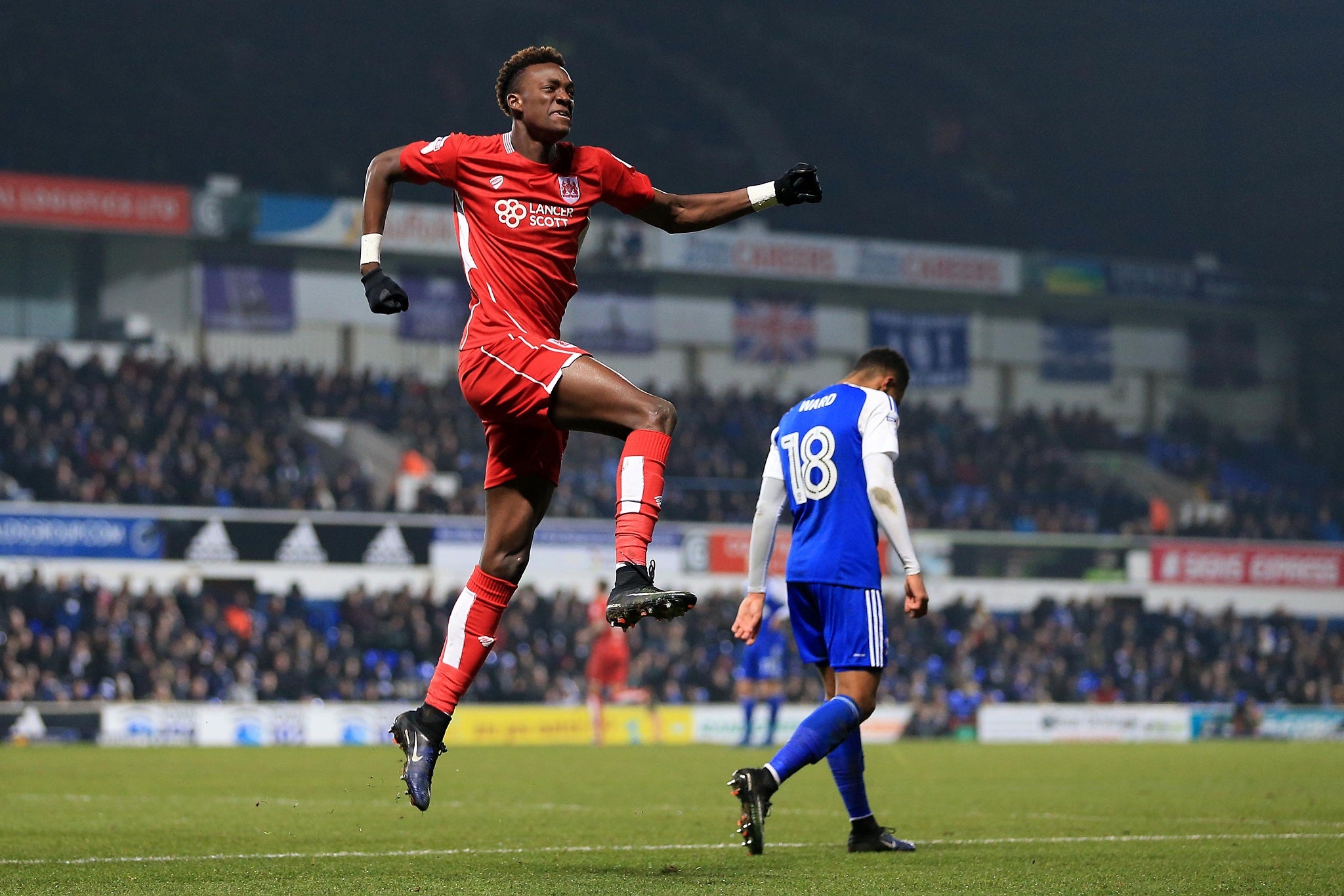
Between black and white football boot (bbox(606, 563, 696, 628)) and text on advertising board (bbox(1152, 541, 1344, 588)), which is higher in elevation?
black and white football boot (bbox(606, 563, 696, 628))

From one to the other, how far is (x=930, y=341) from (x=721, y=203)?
39568 mm

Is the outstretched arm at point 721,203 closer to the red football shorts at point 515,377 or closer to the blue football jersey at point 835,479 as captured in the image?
the red football shorts at point 515,377

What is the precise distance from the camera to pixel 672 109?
4725cm

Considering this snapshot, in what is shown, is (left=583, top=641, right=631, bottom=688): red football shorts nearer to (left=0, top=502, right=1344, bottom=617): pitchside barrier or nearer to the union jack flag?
(left=0, top=502, right=1344, bottom=617): pitchside barrier

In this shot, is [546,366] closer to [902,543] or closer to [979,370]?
[902,543]

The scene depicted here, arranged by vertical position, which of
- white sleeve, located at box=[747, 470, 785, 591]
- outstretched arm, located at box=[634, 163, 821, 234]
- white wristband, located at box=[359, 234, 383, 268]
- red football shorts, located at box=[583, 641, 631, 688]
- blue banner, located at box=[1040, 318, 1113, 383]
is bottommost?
red football shorts, located at box=[583, 641, 631, 688]

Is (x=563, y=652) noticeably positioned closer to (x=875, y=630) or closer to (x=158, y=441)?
(x=158, y=441)

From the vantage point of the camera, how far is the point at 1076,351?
47188mm

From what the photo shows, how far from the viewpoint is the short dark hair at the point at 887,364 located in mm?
7816

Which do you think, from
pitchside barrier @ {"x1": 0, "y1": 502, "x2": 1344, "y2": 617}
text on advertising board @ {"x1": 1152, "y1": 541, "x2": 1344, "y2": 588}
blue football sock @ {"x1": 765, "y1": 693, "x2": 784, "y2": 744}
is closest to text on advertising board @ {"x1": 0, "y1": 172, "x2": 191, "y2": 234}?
pitchside barrier @ {"x1": 0, "y1": 502, "x2": 1344, "y2": 617}

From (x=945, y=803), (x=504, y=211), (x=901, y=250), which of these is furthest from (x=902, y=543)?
(x=901, y=250)

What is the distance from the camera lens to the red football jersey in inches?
249

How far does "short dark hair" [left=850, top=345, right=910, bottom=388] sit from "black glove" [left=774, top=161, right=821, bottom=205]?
1.47 m

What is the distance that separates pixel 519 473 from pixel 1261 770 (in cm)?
1217
